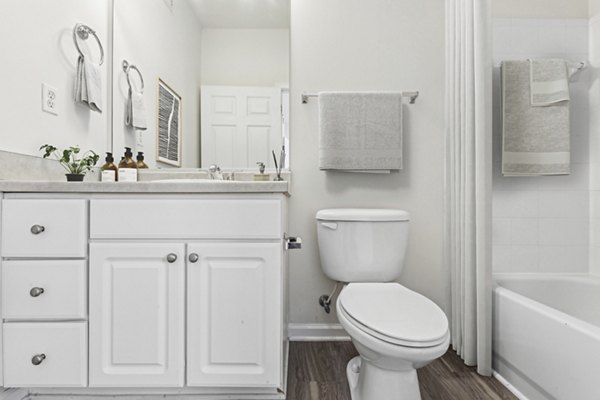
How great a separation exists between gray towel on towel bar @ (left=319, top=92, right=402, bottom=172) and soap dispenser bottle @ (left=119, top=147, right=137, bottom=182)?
91cm

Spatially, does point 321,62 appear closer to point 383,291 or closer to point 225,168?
point 225,168

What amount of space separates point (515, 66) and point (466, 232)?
0.93m

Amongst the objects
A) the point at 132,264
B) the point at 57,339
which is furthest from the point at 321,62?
the point at 57,339

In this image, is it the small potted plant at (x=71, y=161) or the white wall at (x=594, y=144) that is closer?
the small potted plant at (x=71, y=161)

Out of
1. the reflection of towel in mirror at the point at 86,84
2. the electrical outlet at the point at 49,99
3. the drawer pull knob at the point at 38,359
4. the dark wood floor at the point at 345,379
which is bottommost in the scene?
the dark wood floor at the point at 345,379

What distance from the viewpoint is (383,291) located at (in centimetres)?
135

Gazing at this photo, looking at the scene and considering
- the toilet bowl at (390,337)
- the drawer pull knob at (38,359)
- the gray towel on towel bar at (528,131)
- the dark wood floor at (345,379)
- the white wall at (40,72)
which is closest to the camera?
the toilet bowl at (390,337)

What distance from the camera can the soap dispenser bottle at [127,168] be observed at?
163 cm

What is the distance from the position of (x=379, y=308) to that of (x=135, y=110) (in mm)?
1495

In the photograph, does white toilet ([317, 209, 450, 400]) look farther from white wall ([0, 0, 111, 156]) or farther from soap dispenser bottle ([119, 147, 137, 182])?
white wall ([0, 0, 111, 156])

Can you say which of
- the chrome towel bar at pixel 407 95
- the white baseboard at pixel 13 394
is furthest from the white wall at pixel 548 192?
the white baseboard at pixel 13 394

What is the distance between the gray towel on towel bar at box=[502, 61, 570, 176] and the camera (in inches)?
66.7

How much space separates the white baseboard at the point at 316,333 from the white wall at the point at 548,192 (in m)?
0.97

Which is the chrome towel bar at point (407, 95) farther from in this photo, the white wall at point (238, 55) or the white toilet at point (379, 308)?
the white toilet at point (379, 308)
